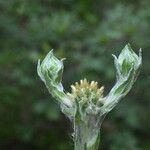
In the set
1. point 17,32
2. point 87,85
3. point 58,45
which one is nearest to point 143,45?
point 58,45

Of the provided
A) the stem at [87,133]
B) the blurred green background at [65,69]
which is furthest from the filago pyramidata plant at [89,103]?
the blurred green background at [65,69]

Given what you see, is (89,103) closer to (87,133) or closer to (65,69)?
(87,133)

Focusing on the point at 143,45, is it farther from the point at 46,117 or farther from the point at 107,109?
the point at 107,109

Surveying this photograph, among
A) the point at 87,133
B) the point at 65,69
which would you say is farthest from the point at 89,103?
the point at 65,69

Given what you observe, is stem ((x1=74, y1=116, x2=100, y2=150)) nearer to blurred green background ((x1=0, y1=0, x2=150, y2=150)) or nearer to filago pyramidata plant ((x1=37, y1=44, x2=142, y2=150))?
filago pyramidata plant ((x1=37, y1=44, x2=142, y2=150))

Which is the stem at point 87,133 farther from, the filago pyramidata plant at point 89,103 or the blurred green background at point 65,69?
the blurred green background at point 65,69

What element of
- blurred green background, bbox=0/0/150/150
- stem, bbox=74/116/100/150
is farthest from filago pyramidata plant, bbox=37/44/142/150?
blurred green background, bbox=0/0/150/150
